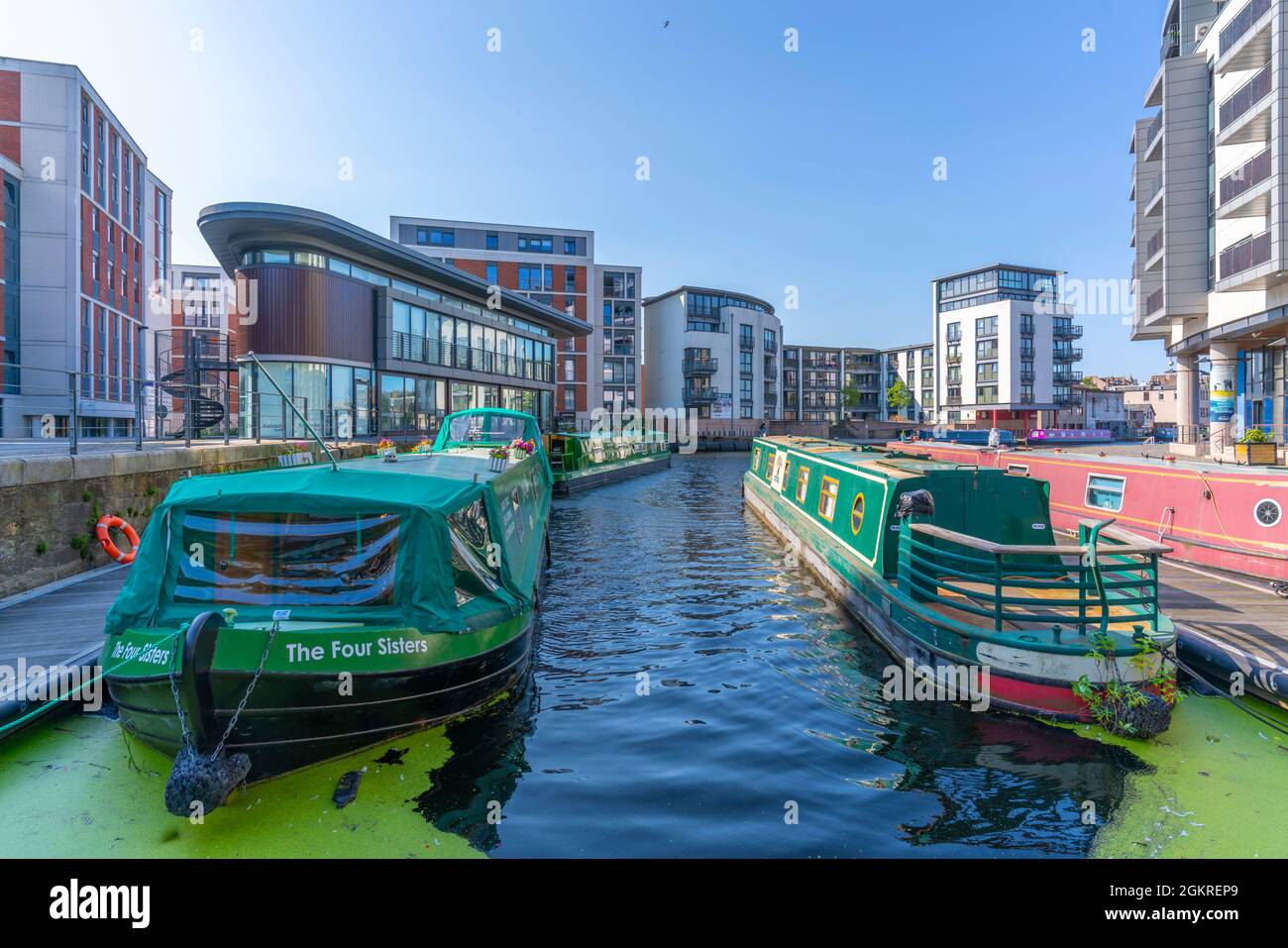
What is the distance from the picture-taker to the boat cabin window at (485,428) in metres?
18.7

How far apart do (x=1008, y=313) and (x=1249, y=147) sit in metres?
56.7

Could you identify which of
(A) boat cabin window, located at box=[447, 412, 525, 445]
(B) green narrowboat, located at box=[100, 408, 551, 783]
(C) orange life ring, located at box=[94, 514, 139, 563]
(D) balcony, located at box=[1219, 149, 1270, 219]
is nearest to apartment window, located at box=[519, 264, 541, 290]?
(A) boat cabin window, located at box=[447, 412, 525, 445]

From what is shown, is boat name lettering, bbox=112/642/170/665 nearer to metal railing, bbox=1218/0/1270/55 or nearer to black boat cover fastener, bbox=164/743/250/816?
black boat cover fastener, bbox=164/743/250/816

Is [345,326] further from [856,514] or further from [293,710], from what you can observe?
[293,710]

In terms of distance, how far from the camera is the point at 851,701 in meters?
7.39

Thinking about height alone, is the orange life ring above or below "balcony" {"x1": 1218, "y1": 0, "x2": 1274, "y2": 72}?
below

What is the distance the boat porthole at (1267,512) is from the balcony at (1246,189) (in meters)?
20.8

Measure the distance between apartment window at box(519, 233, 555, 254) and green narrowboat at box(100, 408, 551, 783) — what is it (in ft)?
189

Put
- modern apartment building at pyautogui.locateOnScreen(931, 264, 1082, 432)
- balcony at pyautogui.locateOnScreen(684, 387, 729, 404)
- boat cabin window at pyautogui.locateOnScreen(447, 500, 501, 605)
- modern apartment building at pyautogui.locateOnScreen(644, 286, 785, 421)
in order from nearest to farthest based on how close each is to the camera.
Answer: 1. boat cabin window at pyautogui.locateOnScreen(447, 500, 501, 605)
2. balcony at pyautogui.locateOnScreen(684, 387, 729, 404)
3. modern apartment building at pyautogui.locateOnScreen(644, 286, 785, 421)
4. modern apartment building at pyautogui.locateOnScreen(931, 264, 1082, 432)

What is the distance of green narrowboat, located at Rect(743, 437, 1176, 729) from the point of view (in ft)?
21.0

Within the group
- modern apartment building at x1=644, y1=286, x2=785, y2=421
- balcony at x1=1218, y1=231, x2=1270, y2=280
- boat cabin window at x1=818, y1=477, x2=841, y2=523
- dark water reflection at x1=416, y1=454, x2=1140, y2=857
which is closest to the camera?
dark water reflection at x1=416, y1=454, x2=1140, y2=857

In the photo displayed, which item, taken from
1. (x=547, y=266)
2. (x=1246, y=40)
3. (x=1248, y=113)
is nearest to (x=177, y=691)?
(x=1248, y=113)

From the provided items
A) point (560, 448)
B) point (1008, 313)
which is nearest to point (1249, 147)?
point (560, 448)

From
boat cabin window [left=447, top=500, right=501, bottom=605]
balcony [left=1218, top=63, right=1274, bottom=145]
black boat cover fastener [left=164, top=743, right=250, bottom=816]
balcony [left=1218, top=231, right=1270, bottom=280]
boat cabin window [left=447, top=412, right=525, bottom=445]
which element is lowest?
black boat cover fastener [left=164, top=743, right=250, bottom=816]
